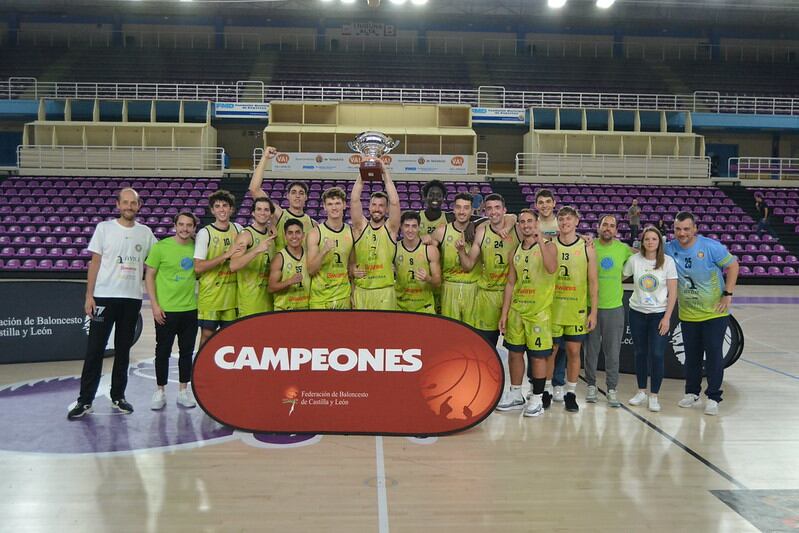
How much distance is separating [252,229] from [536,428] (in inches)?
113

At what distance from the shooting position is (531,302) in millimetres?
4793

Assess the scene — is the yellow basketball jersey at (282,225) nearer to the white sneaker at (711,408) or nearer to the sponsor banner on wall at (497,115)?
the white sneaker at (711,408)

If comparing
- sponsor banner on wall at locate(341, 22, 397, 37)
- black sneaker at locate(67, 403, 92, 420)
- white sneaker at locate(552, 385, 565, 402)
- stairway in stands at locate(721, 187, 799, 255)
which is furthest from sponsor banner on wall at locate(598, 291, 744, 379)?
sponsor banner on wall at locate(341, 22, 397, 37)

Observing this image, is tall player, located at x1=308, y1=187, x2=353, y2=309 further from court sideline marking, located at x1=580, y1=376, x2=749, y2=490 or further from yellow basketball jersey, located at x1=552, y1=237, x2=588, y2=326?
court sideline marking, located at x1=580, y1=376, x2=749, y2=490

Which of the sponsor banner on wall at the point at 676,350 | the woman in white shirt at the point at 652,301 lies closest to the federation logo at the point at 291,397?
the woman in white shirt at the point at 652,301

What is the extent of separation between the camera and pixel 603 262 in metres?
5.28

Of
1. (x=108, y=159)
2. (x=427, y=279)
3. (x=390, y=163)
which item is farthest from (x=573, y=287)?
(x=108, y=159)

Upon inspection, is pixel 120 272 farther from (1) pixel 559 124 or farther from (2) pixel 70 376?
(1) pixel 559 124

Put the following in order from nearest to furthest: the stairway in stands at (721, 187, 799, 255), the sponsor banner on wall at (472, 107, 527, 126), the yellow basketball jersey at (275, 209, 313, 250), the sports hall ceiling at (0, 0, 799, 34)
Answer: the yellow basketball jersey at (275, 209, 313, 250), the stairway in stands at (721, 187, 799, 255), the sponsor banner on wall at (472, 107, 527, 126), the sports hall ceiling at (0, 0, 799, 34)

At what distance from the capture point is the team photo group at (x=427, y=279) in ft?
15.6

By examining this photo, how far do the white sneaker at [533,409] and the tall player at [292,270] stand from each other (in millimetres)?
2081

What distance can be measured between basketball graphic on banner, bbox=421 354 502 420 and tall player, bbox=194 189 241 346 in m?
1.81

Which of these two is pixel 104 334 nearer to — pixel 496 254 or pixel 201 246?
pixel 201 246

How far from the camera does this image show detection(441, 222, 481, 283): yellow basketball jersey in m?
5.00
